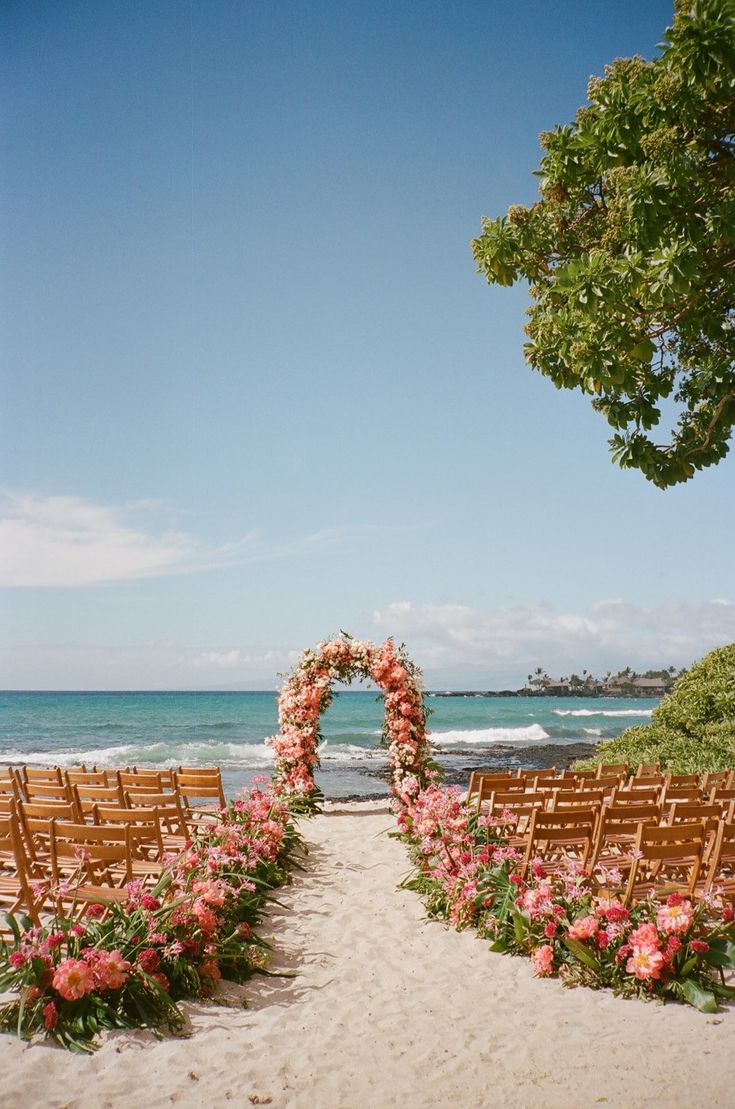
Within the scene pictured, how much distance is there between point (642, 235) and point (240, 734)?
38427 mm

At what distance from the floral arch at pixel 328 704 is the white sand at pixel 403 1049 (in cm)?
535

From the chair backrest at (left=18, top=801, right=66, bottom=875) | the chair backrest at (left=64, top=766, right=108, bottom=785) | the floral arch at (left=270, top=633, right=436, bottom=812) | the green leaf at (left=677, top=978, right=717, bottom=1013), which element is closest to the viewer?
the green leaf at (left=677, top=978, right=717, bottom=1013)

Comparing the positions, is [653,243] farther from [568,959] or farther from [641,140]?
[568,959]

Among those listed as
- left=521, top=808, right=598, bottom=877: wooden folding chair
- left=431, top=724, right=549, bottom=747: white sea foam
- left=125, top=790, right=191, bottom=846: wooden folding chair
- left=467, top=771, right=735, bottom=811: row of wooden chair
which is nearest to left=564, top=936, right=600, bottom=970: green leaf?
left=521, top=808, right=598, bottom=877: wooden folding chair

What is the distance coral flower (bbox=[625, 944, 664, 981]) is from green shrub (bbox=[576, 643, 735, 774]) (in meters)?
8.81

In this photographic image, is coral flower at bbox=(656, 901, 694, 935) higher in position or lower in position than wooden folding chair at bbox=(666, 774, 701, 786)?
lower

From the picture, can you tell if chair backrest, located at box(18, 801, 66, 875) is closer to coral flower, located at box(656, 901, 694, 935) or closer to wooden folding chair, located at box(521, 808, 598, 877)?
wooden folding chair, located at box(521, 808, 598, 877)

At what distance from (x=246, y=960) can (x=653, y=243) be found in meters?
6.99

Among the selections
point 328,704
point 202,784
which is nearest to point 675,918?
point 202,784

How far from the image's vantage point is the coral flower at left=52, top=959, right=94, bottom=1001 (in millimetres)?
4172

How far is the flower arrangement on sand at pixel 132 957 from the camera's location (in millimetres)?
4191

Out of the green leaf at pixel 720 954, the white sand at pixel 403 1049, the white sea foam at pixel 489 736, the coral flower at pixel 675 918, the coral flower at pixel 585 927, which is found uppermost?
the coral flower at pixel 675 918

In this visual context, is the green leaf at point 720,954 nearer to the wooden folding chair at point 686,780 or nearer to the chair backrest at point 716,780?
the wooden folding chair at point 686,780

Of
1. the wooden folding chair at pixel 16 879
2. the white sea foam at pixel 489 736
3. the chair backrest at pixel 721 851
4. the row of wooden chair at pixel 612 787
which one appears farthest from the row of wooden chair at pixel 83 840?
the white sea foam at pixel 489 736
